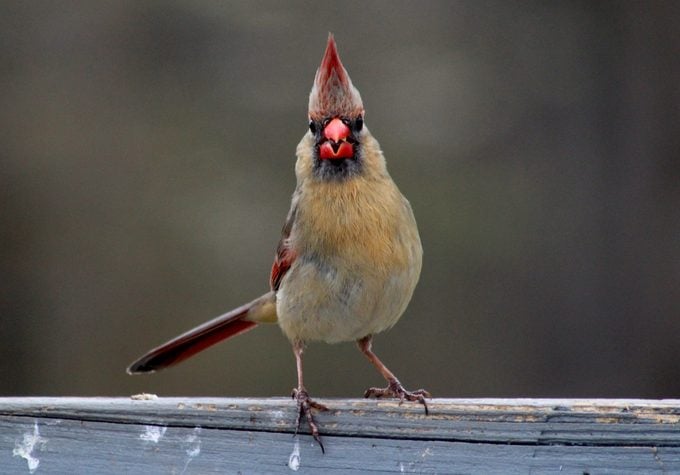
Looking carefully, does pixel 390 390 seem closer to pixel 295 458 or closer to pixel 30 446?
pixel 295 458

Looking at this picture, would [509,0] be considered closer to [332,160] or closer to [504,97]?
[504,97]

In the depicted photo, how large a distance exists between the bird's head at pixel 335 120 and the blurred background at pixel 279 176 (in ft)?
6.37

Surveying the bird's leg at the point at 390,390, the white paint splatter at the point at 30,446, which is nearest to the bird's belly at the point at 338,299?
the bird's leg at the point at 390,390

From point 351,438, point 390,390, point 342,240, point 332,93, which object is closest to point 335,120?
point 332,93

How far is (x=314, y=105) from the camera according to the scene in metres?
3.09

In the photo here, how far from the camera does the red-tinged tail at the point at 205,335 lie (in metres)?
3.46

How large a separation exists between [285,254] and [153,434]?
1.04 metres

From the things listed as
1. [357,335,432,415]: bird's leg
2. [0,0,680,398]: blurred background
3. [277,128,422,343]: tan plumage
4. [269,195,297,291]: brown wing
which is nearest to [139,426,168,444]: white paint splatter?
[357,335,432,415]: bird's leg

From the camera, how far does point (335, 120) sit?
10.2ft

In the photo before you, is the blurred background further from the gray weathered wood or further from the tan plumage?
the gray weathered wood

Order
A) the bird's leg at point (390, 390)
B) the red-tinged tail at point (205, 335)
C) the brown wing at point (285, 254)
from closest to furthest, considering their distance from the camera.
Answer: the bird's leg at point (390, 390) < the brown wing at point (285, 254) < the red-tinged tail at point (205, 335)

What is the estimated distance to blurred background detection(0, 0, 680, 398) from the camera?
16.7 feet

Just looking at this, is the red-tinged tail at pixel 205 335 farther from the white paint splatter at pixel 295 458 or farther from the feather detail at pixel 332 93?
the white paint splatter at pixel 295 458

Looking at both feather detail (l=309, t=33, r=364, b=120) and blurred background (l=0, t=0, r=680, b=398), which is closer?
feather detail (l=309, t=33, r=364, b=120)
